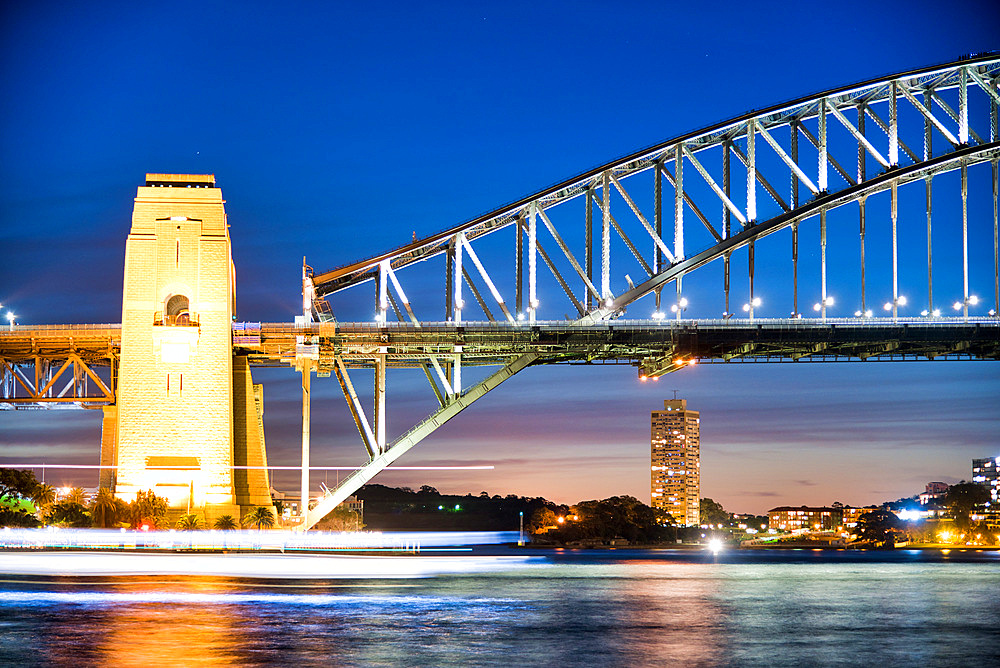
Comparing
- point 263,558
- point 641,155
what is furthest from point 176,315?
point 641,155

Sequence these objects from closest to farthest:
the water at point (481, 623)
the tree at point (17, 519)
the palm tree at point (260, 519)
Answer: the water at point (481, 623) → the palm tree at point (260, 519) → the tree at point (17, 519)

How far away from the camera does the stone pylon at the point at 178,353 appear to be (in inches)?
2874

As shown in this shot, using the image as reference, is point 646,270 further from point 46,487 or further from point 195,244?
point 46,487

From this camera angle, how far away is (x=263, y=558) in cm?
6656

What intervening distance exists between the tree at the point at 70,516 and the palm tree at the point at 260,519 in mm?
9022

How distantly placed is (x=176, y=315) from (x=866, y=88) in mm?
45793

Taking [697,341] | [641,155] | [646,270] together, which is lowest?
[697,341]

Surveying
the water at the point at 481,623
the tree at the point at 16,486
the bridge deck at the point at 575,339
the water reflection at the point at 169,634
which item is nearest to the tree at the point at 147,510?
the bridge deck at the point at 575,339

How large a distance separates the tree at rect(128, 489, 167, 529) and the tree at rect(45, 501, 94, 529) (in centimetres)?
250

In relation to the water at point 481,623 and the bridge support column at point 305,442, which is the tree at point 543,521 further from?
the water at point 481,623

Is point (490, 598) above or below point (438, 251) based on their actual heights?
below

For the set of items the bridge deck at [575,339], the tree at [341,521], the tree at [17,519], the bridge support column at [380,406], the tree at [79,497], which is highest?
the bridge deck at [575,339]

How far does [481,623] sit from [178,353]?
147 feet

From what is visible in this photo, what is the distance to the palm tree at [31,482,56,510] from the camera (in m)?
90.3
